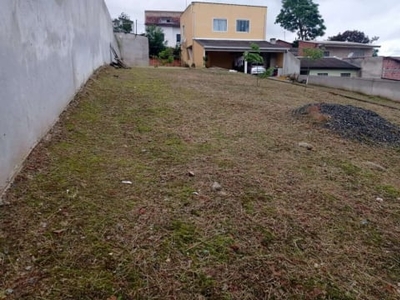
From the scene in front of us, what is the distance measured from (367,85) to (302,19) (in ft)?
108

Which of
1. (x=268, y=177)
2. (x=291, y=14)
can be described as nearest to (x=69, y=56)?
(x=268, y=177)

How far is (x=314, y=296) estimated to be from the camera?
57.5 inches

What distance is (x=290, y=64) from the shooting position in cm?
2136

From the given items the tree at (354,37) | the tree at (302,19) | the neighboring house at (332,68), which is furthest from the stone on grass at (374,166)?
the tree at (354,37)

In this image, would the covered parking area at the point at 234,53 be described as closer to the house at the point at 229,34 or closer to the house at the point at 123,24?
the house at the point at 229,34

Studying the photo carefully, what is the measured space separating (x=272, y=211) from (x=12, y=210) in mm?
1745

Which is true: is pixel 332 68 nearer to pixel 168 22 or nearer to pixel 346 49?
A: pixel 346 49

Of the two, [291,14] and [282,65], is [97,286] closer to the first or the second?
[282,65]

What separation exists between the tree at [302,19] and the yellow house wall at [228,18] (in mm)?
20735

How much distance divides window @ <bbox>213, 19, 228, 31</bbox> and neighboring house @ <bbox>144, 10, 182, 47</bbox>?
7.74m

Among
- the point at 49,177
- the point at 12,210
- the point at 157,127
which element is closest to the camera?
the point at 12,210

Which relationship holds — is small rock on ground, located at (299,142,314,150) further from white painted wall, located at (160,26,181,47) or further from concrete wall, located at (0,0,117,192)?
white painted wall, located at (160,26,181,47)

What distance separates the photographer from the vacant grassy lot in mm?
1499

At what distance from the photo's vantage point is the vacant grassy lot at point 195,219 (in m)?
1.50
